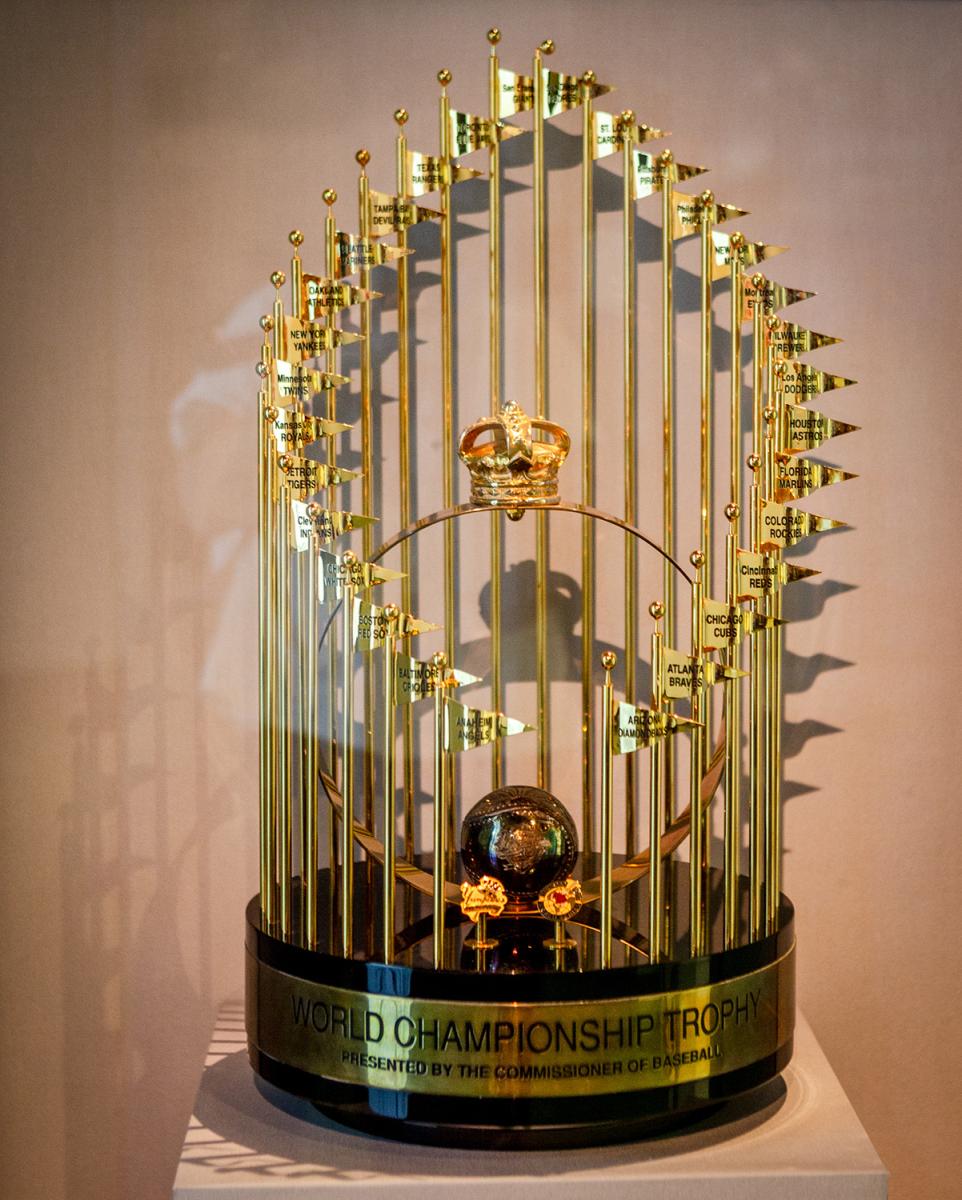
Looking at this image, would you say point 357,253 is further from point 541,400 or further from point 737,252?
point 737,252

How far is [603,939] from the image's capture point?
1179 mm

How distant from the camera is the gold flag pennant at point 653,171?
1.51 m

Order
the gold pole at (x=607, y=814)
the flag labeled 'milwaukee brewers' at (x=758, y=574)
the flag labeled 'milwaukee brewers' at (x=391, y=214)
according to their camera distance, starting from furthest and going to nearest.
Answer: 1. the flag labeled 'milwaukee brewers' at (x=391, y=214)
2. the flag labeled 'milwaukee brewers' at (x=758, y=574)
3. the gold pole at (x=607, y=814)

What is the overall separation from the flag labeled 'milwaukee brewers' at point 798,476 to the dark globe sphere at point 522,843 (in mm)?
351

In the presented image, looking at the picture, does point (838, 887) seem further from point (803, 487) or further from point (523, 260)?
point (523, 260)

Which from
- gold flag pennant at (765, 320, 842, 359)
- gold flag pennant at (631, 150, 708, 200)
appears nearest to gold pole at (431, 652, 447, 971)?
gold flag pennant at (765, 320, 842, 359)

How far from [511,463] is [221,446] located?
1.25 feet

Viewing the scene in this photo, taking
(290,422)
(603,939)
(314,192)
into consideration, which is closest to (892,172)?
(314,192)

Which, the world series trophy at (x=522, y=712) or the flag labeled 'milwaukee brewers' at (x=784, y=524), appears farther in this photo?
the flag labeled 'milwaukee brewers' at (x=784, y=524)

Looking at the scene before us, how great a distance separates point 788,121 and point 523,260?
1.02ft

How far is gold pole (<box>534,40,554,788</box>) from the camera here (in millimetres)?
1544

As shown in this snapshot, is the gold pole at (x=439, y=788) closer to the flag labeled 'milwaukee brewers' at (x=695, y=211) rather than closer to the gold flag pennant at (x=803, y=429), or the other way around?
the gold flag pennant at (x=803, y=429)

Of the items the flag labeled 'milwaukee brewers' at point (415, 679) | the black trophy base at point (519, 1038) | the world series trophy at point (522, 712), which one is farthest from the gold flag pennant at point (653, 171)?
the black trophy base at point (519, 1038)

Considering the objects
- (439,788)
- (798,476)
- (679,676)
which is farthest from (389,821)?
(798,476)
